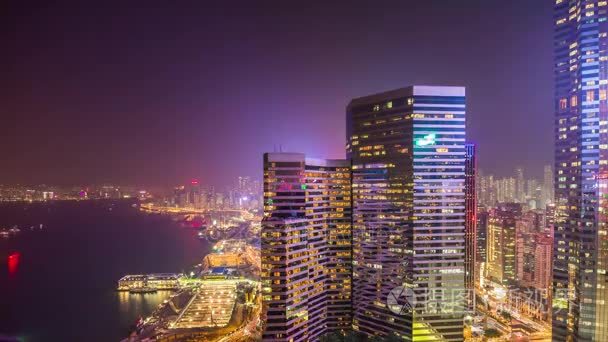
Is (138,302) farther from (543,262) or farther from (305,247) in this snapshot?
(543,262)

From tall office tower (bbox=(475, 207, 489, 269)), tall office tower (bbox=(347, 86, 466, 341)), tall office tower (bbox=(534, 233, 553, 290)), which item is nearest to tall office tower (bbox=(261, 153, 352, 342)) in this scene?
tall office tower (bbox=(347, 86, 466, 341))

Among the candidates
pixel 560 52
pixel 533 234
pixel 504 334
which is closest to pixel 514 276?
pixel 533 234

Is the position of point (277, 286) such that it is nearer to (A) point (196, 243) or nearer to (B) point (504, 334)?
(B) point (504, 334)

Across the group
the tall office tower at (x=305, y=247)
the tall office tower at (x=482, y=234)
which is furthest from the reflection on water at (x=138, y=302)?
the tall office tower at (x=482, y=234)

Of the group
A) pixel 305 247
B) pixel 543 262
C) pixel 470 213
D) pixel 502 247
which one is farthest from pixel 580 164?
pixel 502 247

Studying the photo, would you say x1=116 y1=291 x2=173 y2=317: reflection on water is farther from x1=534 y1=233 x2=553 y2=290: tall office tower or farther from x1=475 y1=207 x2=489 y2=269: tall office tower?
x1=534 y1=233 x2=553 y2=290: tall office tower

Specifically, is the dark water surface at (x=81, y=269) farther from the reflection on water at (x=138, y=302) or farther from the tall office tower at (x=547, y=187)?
the tall office tower at (x=547, y=187)
